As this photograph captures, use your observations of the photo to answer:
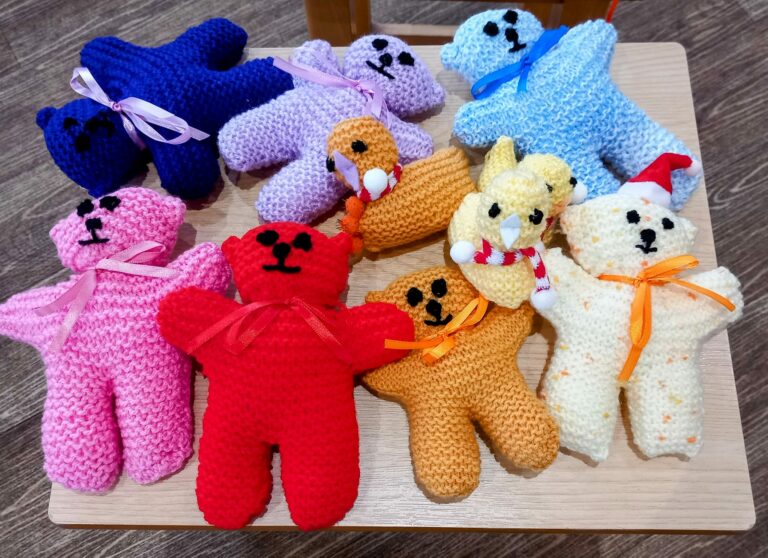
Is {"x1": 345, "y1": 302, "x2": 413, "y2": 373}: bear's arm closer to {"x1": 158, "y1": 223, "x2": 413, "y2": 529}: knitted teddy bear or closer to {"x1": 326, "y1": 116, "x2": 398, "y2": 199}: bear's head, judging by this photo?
{"x1": 158, "y1": 223, "x2": 413, "y2": 529}: knitted teddy bear

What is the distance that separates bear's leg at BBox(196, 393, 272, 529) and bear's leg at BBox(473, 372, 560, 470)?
29cm

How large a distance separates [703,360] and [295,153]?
65cm

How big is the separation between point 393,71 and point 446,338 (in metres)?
0.40

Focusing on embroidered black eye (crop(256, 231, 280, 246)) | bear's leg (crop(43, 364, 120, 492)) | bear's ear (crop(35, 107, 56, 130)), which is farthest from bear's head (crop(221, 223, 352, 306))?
bear's ear (crop(35, 107, 56, 130))

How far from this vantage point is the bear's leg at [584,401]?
0.79m

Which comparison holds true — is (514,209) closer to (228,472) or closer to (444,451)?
(444,451)

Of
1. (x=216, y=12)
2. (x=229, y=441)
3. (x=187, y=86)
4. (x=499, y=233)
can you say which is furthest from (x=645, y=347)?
(x=216, y=12)

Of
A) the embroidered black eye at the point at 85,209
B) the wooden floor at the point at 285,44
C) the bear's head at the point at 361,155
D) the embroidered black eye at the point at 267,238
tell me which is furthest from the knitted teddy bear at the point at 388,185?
the wooden floor at the point at 285,44

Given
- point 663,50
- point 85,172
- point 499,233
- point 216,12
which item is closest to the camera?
point 499,233

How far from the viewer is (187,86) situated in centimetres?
88

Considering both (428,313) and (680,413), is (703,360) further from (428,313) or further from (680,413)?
(428,313)

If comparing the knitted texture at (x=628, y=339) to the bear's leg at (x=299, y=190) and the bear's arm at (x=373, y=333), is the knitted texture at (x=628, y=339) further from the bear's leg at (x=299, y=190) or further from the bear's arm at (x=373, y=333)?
the bear's leg at (x=299, y=190)

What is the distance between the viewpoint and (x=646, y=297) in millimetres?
795

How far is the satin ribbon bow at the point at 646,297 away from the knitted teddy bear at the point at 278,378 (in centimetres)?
31
